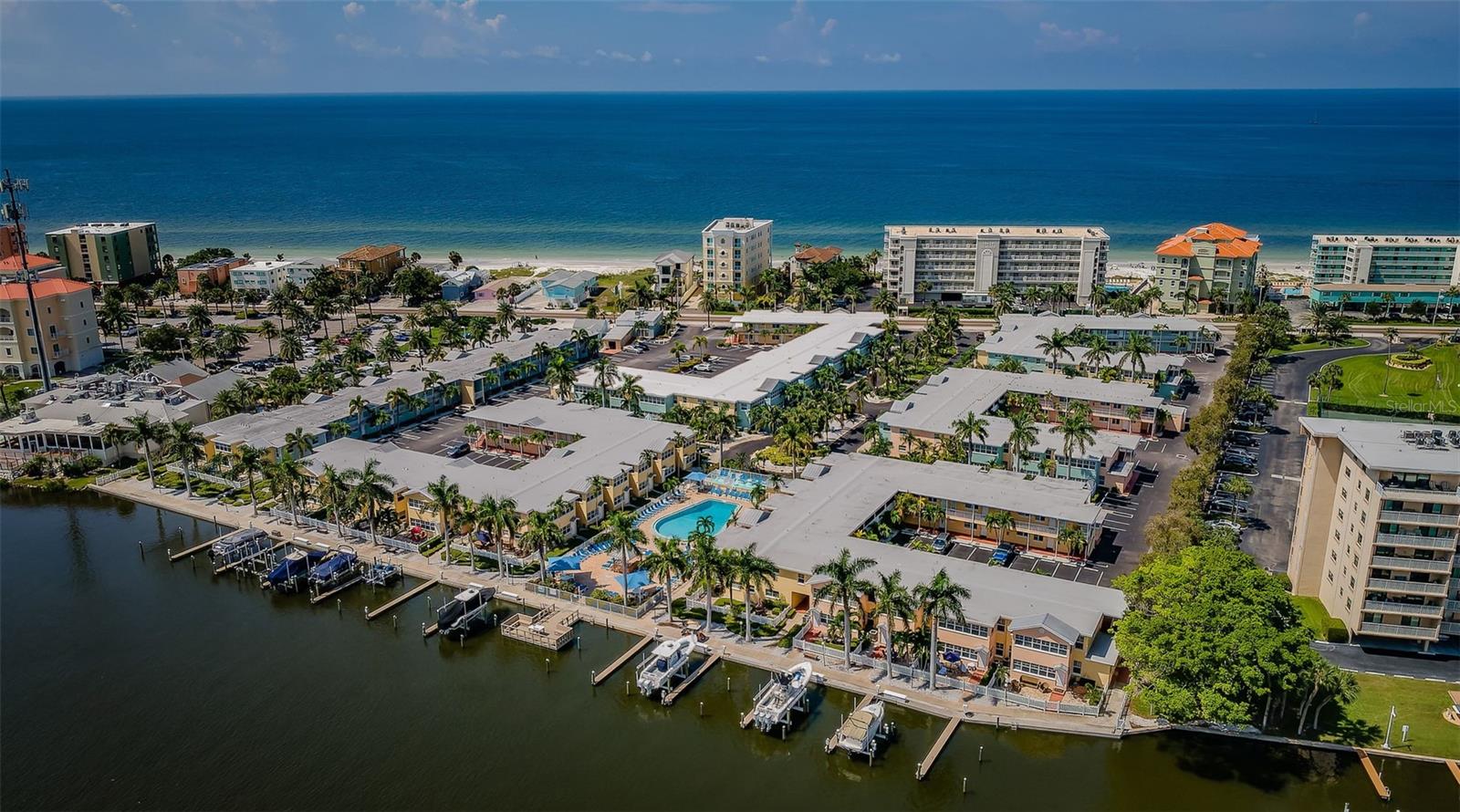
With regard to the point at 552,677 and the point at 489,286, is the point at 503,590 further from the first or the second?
the point at 489,286

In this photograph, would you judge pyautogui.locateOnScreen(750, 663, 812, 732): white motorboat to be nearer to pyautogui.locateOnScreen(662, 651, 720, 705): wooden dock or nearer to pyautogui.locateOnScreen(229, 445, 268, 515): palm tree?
pyautogui.locateOnScreen(662, 651, 720, 705): wooden dock

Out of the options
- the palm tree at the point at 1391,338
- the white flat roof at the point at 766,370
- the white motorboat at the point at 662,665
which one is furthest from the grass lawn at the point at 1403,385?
the white motorboat at the point at 662,665

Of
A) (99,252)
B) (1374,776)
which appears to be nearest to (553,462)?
(1374,776)

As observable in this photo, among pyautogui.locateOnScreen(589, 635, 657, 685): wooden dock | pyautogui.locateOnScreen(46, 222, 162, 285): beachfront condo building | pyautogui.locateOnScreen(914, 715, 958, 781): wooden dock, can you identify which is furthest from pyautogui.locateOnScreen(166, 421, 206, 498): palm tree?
pyautogui.locateOnScreen(46, 222, 162, 285): beachfront condo building

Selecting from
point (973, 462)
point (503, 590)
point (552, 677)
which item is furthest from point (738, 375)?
point (552, 677)

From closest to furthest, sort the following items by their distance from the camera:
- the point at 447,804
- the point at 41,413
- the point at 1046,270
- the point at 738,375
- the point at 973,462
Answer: the point at 447,804
the point at 973,462
the point at 41,413
the point at 738,375
the point at 1046,270

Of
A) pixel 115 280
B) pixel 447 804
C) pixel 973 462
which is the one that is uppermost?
pixel 115 280

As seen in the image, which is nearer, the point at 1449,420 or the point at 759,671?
the point at 759,671

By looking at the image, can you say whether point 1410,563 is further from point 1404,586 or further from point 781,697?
point 781,697
